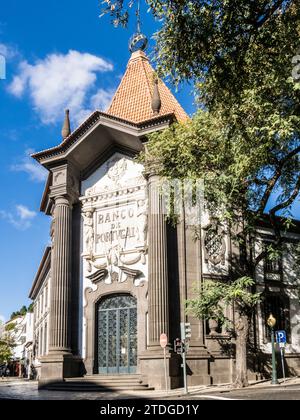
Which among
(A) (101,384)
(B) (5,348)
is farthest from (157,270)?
(B) (5,348)

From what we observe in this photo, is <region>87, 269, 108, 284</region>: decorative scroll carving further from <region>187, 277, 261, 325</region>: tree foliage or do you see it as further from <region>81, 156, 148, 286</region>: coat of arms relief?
<region>187, 277, 261, 325</region>: tree foliage

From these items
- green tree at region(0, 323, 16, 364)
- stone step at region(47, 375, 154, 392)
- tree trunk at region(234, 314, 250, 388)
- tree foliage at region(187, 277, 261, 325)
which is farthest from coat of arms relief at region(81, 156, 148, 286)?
green tree at region(0, 323, 16, 364)

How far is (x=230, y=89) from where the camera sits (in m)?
13.5

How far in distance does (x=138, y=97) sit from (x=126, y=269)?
10385mm

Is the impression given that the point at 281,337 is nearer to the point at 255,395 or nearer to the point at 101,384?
the point at 255,395

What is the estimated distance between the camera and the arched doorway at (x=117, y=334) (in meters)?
25.4

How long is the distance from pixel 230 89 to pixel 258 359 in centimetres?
1645

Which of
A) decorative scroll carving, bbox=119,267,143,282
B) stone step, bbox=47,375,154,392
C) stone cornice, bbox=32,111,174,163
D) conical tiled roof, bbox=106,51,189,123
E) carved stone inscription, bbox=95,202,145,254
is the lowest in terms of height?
stone step, bbox=47,375,154,392

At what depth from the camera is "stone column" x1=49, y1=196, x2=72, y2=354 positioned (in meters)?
25.9

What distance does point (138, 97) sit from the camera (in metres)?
30.8

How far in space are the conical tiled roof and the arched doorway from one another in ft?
31.2

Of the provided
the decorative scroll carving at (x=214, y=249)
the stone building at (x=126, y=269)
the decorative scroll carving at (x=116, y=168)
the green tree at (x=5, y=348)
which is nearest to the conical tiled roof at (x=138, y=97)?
the stone building at (x=126, y=269)
